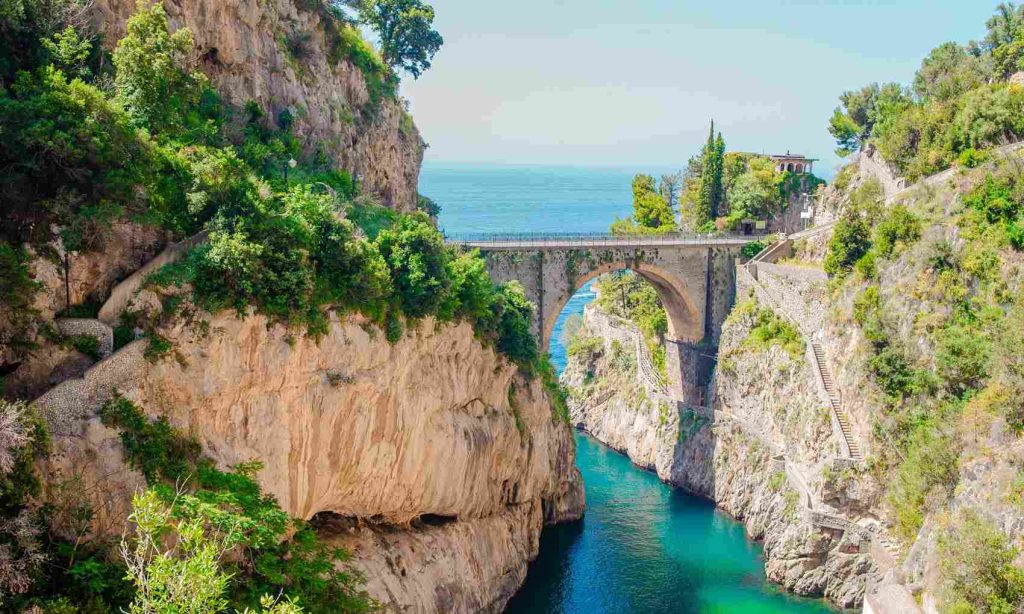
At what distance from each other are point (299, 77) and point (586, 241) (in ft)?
60.8

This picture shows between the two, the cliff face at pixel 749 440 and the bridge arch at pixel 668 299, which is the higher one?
the bridge arch at pixel 668 299

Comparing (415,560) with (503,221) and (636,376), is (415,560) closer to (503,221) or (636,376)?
(636,376)

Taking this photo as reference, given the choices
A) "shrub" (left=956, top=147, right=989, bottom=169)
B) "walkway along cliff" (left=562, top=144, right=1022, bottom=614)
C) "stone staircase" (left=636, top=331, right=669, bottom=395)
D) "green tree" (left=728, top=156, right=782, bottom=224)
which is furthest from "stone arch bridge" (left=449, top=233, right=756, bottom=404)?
"shrub" (left=956, top=147, right=989, bottom=169)

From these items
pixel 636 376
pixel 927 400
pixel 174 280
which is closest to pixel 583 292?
pixel 636 376

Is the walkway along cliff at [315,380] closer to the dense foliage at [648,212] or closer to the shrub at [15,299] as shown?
the shrub at [15,299]

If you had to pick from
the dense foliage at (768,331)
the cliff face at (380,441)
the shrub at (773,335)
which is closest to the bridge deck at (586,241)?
the dense foliage at (768,331)

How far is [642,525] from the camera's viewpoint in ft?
142

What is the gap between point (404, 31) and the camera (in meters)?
44.1

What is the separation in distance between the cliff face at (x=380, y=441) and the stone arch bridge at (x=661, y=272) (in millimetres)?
7565

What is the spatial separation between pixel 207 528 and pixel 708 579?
24.0 m

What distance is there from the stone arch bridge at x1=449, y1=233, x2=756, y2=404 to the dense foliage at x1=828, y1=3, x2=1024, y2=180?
10.2m

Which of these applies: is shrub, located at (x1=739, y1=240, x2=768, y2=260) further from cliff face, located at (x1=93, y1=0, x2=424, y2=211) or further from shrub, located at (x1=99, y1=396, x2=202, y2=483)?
shrub, located at (x1=99, y1=396, x2=202, y2=483)

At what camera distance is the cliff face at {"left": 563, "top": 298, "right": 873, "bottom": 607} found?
3612cm

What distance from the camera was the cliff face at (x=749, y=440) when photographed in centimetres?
3612
